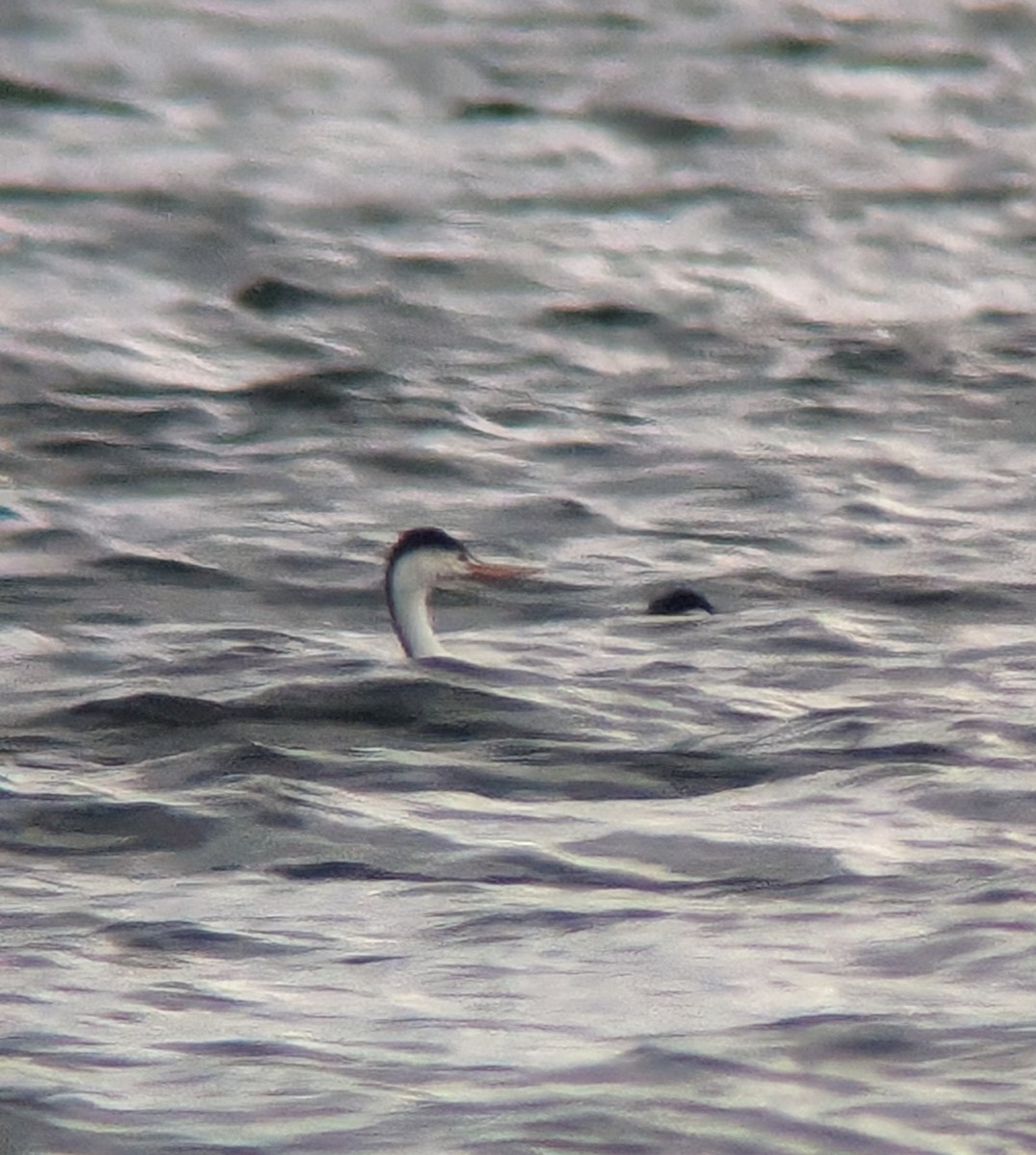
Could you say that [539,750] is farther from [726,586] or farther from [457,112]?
[457,112]

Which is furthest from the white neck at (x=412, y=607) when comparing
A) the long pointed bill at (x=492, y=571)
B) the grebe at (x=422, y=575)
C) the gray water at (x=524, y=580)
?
the long pointed bill at (x=492, y=571)

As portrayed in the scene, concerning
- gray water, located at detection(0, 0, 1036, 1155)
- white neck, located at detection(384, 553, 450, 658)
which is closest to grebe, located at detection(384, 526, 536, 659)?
white neck, located at detection(384, 553, 450, 658)

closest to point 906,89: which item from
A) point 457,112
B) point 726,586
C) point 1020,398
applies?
point 457,112

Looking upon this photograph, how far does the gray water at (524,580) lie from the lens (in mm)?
5582

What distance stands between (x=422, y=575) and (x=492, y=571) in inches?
24.9

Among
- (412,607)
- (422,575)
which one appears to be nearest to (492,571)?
(422,575)

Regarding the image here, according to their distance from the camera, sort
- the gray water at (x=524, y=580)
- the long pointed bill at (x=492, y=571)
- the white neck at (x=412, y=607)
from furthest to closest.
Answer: the long pointed bill at (x=492, y=571) → the white neck at (x=412, y=607) → the gray water at (x=524, y=580)

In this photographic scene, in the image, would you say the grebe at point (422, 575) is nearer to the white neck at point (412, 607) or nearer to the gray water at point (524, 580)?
the white neck at point (412, 607)

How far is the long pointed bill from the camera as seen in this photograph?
1024 cm

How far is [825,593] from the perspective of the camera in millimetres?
10203

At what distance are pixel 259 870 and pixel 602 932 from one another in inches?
36.1

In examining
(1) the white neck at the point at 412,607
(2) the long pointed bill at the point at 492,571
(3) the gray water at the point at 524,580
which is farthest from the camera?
(2) the long pointed bill at the point at 492,571

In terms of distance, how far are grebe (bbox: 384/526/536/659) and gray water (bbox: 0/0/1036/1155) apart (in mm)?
Answer: 116

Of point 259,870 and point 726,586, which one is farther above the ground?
point 726,586
